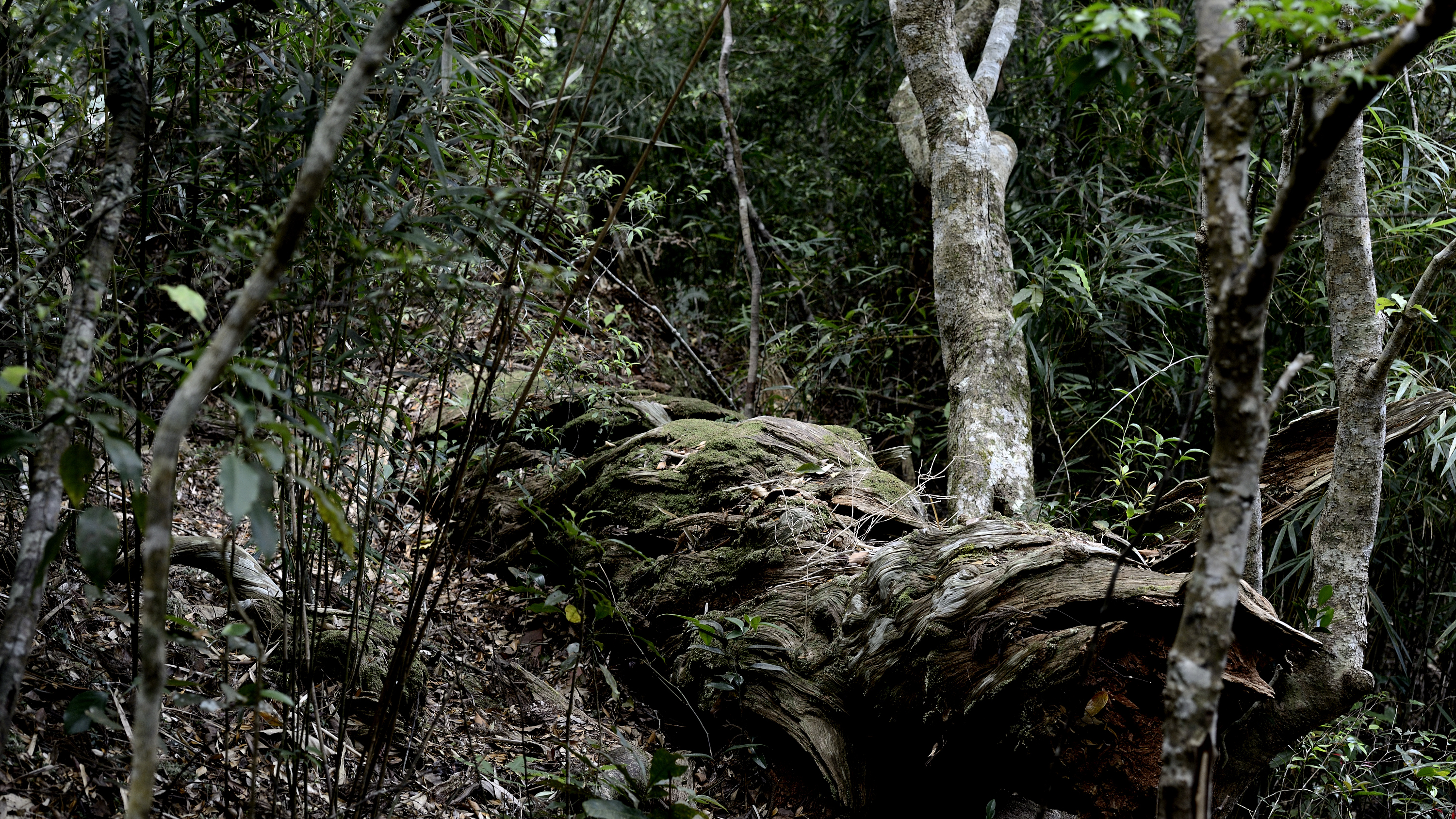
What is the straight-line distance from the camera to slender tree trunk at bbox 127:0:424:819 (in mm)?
907

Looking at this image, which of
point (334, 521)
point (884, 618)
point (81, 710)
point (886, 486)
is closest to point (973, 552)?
point (884, 618)

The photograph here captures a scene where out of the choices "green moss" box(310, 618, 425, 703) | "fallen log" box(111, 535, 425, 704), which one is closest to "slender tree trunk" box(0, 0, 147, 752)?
"fallen log" box(111, 535, 425, 704)

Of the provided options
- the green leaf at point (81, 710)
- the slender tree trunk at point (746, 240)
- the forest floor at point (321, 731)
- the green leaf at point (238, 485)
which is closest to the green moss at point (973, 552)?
the forest floor at point (321, 731)

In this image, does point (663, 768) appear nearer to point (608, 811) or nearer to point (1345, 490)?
point (608, 811)

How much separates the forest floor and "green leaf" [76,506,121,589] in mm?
313

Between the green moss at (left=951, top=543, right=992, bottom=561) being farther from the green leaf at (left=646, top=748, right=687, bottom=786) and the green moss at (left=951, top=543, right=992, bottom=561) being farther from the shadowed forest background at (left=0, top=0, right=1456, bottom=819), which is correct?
the green leaf at (left=646, top=748, right=687, bottom=786)

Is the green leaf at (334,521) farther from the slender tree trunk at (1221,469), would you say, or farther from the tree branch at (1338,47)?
the tree branch at (1338,47)

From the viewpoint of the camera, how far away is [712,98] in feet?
18.9

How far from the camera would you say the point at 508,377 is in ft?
12.8

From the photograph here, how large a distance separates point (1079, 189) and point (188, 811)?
13.1 ft

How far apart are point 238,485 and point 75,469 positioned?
0.30m

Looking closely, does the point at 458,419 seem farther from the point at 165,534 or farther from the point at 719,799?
the point at 165,534

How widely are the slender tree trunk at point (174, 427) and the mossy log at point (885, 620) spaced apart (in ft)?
2.04

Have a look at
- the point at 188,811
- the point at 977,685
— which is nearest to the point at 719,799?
the point at 977,685
